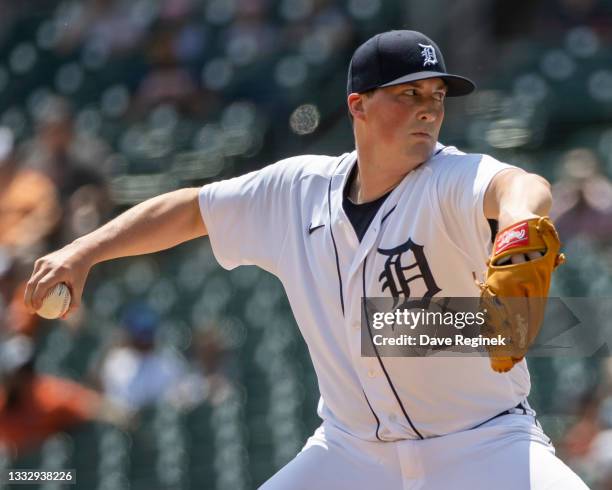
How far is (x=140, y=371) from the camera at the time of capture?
17.7 ft

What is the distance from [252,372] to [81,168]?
1.72 metres

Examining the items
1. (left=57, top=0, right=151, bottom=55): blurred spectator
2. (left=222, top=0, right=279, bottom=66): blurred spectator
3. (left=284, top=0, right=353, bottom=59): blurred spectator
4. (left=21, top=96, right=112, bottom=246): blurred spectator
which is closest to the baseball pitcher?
(left=21, top=96, right=112, bottom=246): blurred spectator

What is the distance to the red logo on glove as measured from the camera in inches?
83.4

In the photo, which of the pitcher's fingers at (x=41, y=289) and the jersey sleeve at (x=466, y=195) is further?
the pitcher's fingers at (x=41, y=289)

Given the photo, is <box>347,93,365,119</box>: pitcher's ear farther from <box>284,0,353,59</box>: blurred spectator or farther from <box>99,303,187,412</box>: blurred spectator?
<box>284,0,353,59</box>: blurred spectator

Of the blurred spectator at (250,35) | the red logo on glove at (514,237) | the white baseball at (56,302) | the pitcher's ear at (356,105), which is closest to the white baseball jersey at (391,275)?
the pitcher's ear at (356,105)

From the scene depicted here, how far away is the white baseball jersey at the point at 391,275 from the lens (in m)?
2.56

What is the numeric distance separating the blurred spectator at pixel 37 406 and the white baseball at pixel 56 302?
2.57m

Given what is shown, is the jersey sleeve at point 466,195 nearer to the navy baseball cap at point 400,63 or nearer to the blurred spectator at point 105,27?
the navy baseball cap at point 400,63

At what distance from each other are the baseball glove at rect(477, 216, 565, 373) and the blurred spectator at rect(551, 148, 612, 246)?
9.60 feet

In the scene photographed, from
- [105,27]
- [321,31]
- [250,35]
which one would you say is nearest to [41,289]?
[321,31]

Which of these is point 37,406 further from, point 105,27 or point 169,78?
point 105,27

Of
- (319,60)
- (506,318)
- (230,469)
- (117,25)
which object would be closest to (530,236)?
(506,318)

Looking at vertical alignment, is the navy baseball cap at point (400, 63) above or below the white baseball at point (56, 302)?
above
